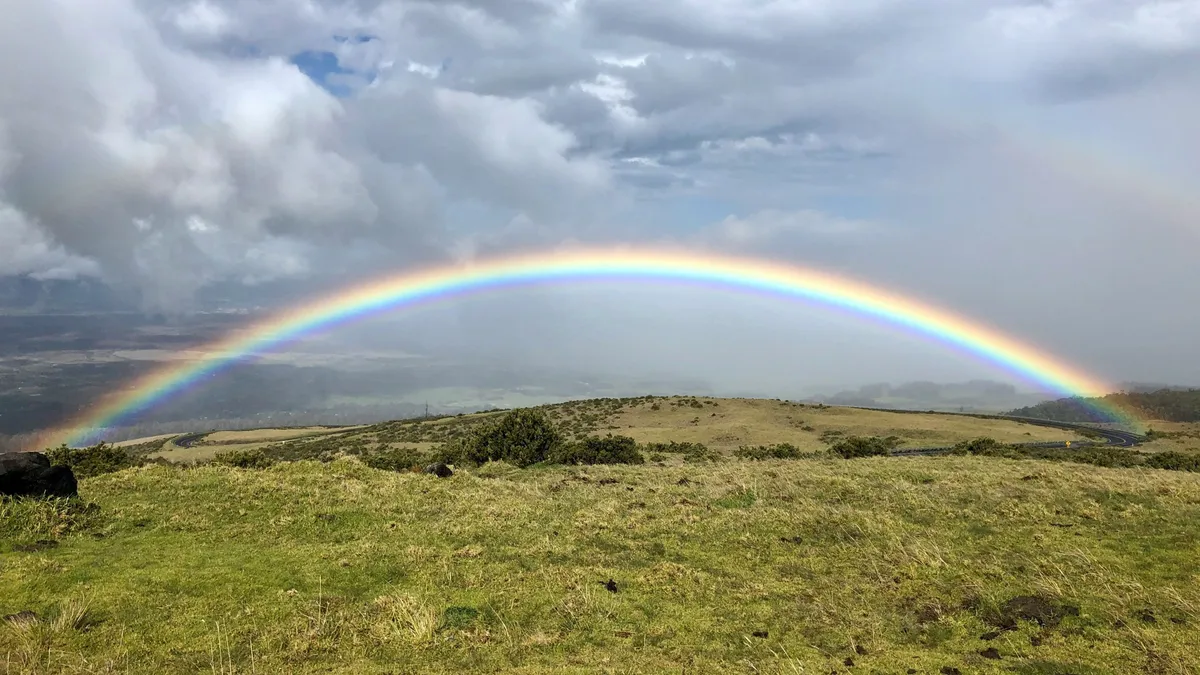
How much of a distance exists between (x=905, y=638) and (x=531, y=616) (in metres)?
5.96

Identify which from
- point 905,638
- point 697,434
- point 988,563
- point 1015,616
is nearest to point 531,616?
point 905,638

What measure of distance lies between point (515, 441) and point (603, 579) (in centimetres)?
2646

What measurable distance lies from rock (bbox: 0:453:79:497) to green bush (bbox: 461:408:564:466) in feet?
70.3

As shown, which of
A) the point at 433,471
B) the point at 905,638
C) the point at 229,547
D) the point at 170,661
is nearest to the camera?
the point at 170,661

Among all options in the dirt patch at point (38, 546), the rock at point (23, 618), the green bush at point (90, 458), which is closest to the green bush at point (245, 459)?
the green bush at point (90, 458)

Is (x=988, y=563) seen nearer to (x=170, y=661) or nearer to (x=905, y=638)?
(x=905, y=638)

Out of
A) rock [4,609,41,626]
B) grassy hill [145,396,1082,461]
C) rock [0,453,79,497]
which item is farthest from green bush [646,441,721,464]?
rock [4,609,41,626]

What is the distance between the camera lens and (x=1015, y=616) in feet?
33.0

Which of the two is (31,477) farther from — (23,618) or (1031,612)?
(1031,612)

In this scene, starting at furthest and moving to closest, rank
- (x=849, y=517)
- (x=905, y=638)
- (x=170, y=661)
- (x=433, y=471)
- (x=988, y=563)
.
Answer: (x=433, y=471), (x=849, y=517), (x=988, y=563), (x=905, y=638), (x=170, y=661)

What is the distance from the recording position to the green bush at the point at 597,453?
118 ft

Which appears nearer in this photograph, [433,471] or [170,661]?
[170,661]

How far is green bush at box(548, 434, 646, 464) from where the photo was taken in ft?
118

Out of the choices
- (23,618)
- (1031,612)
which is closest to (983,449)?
(1031,612)
